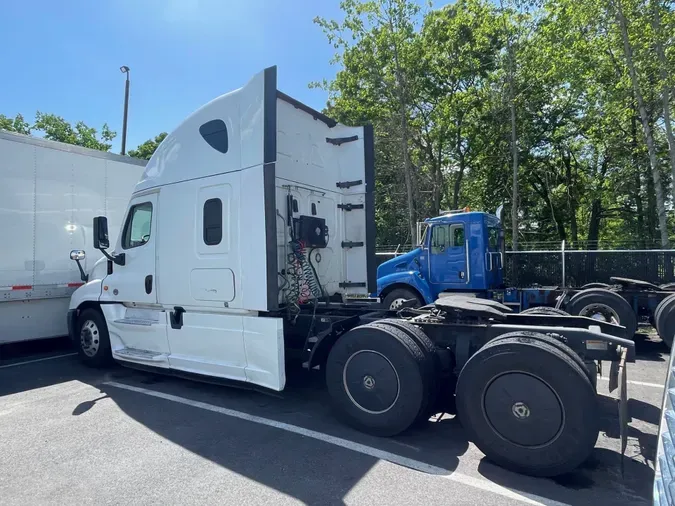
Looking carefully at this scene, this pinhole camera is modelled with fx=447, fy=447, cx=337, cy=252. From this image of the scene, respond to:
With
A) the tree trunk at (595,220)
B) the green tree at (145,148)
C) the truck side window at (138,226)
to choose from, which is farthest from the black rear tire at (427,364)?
the green tree at (145,148)

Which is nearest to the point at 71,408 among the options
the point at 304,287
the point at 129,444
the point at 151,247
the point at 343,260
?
the point at 129,444

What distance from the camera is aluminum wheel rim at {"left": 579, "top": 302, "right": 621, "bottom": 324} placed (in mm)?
8062

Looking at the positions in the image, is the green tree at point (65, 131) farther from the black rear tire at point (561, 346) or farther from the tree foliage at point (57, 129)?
the black rear tire at point (561, 346)

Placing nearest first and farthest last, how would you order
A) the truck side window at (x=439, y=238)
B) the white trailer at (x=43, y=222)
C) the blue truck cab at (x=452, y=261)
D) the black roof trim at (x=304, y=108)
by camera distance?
1. the black roof trim at (x=304, y=108)
2. the white trailer at (x=43, y=222)
3. the blue truck cab at (x=452, y=261)
4. the truck side window at (x=439, y=238)

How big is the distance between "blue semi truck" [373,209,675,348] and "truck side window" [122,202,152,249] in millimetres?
4373

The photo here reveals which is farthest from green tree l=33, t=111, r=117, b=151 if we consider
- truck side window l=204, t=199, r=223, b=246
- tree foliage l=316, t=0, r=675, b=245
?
truck side window l=204, t=199, r=223, b=246

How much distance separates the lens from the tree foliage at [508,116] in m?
16.0

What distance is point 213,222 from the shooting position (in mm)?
5402

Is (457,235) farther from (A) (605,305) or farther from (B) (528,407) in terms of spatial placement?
(B) (528,407)

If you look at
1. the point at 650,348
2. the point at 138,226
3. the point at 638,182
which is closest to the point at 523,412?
the point at 138,226

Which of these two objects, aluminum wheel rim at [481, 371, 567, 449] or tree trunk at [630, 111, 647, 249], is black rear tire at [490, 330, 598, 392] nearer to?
aluminum wheel rim at [481, 371, 567, 449]

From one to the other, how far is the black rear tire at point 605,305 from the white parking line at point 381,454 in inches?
233

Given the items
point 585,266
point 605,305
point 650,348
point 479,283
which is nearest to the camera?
point 605,305

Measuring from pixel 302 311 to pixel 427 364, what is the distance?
1.90 m
